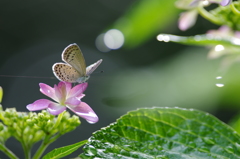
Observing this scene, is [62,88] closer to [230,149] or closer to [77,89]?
[77,89]

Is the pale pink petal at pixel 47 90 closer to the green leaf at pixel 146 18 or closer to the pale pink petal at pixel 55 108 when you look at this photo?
the pale pink petal at pixel 55 108

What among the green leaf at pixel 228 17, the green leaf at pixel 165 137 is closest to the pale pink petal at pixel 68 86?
the green leaf at pixel 165 137

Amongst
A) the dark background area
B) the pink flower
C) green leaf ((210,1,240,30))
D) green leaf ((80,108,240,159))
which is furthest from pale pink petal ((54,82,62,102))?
the dark background area

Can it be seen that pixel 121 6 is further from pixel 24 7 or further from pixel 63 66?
pixel 63 66

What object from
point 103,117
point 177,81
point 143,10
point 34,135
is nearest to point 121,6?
point 103,117

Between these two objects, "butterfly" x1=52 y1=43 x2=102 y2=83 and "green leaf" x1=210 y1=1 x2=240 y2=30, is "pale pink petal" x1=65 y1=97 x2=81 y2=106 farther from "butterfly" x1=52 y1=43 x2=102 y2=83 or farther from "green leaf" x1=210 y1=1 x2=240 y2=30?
"green leaf" x1=210 y1=1 x2=240 y2=30
